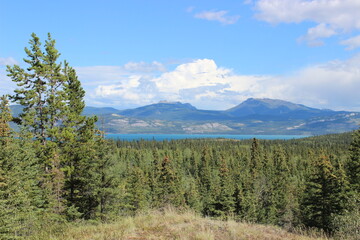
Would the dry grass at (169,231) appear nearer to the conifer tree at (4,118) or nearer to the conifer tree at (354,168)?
the conifer tree at (4,118)

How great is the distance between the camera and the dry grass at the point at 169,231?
10594 mm

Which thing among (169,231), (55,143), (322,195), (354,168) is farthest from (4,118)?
(354,168)

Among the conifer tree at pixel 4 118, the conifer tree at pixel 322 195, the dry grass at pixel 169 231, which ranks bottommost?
the conifer tree at pixel 322 195

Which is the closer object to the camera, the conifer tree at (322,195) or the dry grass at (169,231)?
the dry grass at (169,231)

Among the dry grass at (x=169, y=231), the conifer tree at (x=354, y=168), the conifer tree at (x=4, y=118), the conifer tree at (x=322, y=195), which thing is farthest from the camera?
the conifer tree at (x=354, y=168)

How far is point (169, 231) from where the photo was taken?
1137cm

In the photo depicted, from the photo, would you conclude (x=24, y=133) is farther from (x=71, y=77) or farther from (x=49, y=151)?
(x=71, y=77)

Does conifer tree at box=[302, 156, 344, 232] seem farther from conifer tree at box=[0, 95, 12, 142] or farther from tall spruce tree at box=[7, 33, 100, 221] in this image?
conifer tree at box=[0, 95, 12, 142]

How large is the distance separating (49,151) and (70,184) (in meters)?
3.95

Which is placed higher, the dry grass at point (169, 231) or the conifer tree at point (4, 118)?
the conifer tree at point (4, 118)

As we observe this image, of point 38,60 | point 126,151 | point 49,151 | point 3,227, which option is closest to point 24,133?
point 49,151

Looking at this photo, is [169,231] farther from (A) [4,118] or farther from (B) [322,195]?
(B) [322,195]

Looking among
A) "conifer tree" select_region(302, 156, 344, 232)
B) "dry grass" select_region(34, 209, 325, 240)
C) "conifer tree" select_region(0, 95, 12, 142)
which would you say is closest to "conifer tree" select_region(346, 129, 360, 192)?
"conifer tree" select_region(302, 156, 344, 232)

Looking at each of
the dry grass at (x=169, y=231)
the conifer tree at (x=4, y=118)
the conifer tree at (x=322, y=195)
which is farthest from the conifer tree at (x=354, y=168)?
the conifer tree at (x=4, y=118)
